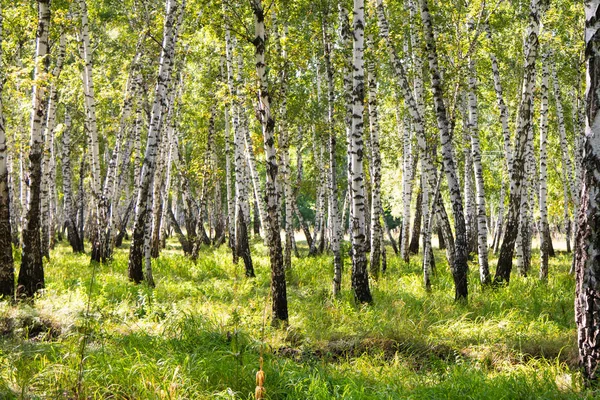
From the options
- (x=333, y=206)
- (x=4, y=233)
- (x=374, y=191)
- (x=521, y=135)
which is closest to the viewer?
(x=4, y=233)

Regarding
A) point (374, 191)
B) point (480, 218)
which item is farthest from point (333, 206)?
point (480, 218)

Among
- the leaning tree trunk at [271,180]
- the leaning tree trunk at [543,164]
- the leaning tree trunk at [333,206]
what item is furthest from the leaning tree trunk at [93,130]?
the leaning tree trunk at [543,164]

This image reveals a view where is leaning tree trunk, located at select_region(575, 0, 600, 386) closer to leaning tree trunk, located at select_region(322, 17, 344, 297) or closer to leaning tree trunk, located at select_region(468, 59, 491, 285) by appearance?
leaning tree trunk, located at select_region(322, 17, 344, 297)

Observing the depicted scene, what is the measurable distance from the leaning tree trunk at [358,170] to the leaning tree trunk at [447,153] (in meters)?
1.35

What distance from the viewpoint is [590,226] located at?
4992mm

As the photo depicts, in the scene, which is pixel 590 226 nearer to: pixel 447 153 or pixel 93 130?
pixel 447 153

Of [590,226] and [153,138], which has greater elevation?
[153,138]

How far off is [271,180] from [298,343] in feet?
8.65

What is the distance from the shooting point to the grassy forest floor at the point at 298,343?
512 centimetres

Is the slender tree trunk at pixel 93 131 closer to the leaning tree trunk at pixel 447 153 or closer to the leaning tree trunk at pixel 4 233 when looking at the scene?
the leaning tree trunk at pixel 4 233

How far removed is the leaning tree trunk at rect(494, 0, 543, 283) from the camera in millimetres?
11164

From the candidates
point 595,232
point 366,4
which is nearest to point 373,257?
point 366,4

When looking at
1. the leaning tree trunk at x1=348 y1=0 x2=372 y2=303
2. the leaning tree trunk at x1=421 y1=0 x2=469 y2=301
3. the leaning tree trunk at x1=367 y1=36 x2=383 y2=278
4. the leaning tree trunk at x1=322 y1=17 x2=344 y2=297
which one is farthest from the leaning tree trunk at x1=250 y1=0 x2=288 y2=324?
the leaning tree trunk at x1=367 y1=36 x2=383 y2=278

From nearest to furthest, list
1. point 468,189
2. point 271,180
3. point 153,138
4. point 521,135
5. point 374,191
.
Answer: point 271,180 → point 521,135 → point 153,138 → point 374,191 → point 468,189
